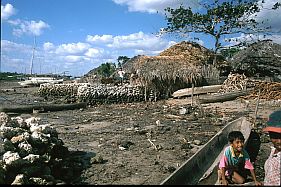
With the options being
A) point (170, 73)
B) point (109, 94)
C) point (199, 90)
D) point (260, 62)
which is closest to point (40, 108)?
point (109, 94)

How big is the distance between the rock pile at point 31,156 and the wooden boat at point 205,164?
188cm

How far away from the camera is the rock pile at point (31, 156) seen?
517cm

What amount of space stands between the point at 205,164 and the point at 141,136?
10.7ft

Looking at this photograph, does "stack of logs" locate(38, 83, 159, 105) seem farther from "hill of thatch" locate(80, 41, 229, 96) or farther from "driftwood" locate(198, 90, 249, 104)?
"driftwood" locate(198, 90, 249, 104)

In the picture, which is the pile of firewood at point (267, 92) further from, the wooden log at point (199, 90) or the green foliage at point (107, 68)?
the green foliage at point (107, 68)

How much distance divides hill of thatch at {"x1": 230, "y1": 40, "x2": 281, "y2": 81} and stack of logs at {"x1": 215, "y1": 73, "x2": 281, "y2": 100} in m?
2.55

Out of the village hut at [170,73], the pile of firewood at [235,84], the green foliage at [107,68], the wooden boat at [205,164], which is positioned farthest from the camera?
the green foliage at [107,68]

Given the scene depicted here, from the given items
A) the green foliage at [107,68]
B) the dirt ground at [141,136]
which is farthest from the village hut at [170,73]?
the green foliage at [107,68]

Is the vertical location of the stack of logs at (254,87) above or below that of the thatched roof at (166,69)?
below

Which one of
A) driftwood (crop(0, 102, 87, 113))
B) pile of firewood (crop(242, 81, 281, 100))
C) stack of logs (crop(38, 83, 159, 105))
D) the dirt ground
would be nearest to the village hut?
stack of logs (crop(38, 83, 159, 105))

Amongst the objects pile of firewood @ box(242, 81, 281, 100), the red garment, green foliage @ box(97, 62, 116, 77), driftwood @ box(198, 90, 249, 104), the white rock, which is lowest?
the white rock

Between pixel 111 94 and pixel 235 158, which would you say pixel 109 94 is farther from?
pixel 235 158

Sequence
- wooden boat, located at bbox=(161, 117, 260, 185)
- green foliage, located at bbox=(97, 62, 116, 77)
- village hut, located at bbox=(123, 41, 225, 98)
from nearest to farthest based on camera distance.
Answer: wooden boat, located at bbox=(161, 117, 260, 185)
village hut, located at bbox=(123, 41, 225, 98)
green foliage, located at bbox=(97, 62, 116, 77)

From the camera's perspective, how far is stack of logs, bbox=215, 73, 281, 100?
584 inches
